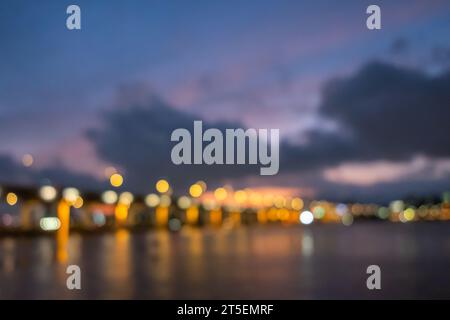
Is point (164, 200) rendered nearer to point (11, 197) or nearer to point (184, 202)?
point (184, 202)

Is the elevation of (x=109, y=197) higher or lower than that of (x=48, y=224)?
higher

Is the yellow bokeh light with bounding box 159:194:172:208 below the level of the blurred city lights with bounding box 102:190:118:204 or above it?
above

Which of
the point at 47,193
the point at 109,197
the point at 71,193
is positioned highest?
the point at 109,197

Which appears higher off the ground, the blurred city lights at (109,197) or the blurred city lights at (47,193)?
the blurred city lights at (109,197)

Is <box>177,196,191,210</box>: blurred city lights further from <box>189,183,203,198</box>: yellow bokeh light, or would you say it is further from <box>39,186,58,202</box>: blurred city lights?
<box>39,186,58,202</box>: blurred city lights

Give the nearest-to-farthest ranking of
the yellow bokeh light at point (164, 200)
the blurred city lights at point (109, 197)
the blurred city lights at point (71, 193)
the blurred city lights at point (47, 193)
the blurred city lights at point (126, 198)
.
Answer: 1. the blurred city lights at point (71, 193)
2. the blurred city lights at point (47, 193)
3. the blurred city lights at point (109, 197)
4. the blurred city lights at point (126, 198)
5. the yellow bokeh light at point (164, 200)

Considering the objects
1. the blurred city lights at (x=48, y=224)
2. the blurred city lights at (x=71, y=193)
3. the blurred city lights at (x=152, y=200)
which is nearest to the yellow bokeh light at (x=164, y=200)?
the blurred city lights at (x=152, y=200)

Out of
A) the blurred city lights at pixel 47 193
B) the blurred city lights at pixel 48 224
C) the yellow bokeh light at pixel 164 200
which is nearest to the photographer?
the blurred city lights at pixel 47 193

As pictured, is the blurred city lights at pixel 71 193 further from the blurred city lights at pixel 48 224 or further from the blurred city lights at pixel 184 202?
the blurred city lights at pixel 184 202

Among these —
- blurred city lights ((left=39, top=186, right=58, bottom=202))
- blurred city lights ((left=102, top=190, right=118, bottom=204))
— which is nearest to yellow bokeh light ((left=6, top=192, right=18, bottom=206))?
blurred city lights ((left=39, top=186, right=58, bottom=202))

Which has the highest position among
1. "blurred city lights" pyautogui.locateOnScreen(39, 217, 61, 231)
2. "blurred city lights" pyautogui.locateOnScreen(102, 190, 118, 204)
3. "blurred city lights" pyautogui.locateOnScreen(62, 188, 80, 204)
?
"blurred city lights" pyautogui.locateOnScreen(102, 190, 118, 204)

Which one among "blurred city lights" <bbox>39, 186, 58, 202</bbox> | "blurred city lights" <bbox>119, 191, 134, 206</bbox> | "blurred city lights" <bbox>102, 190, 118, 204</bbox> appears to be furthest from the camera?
"blurred city lights" <bbox>119, 191, 134, 206</bbox>

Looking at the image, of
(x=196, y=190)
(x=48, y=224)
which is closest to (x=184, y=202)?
(x=196, y=190)
